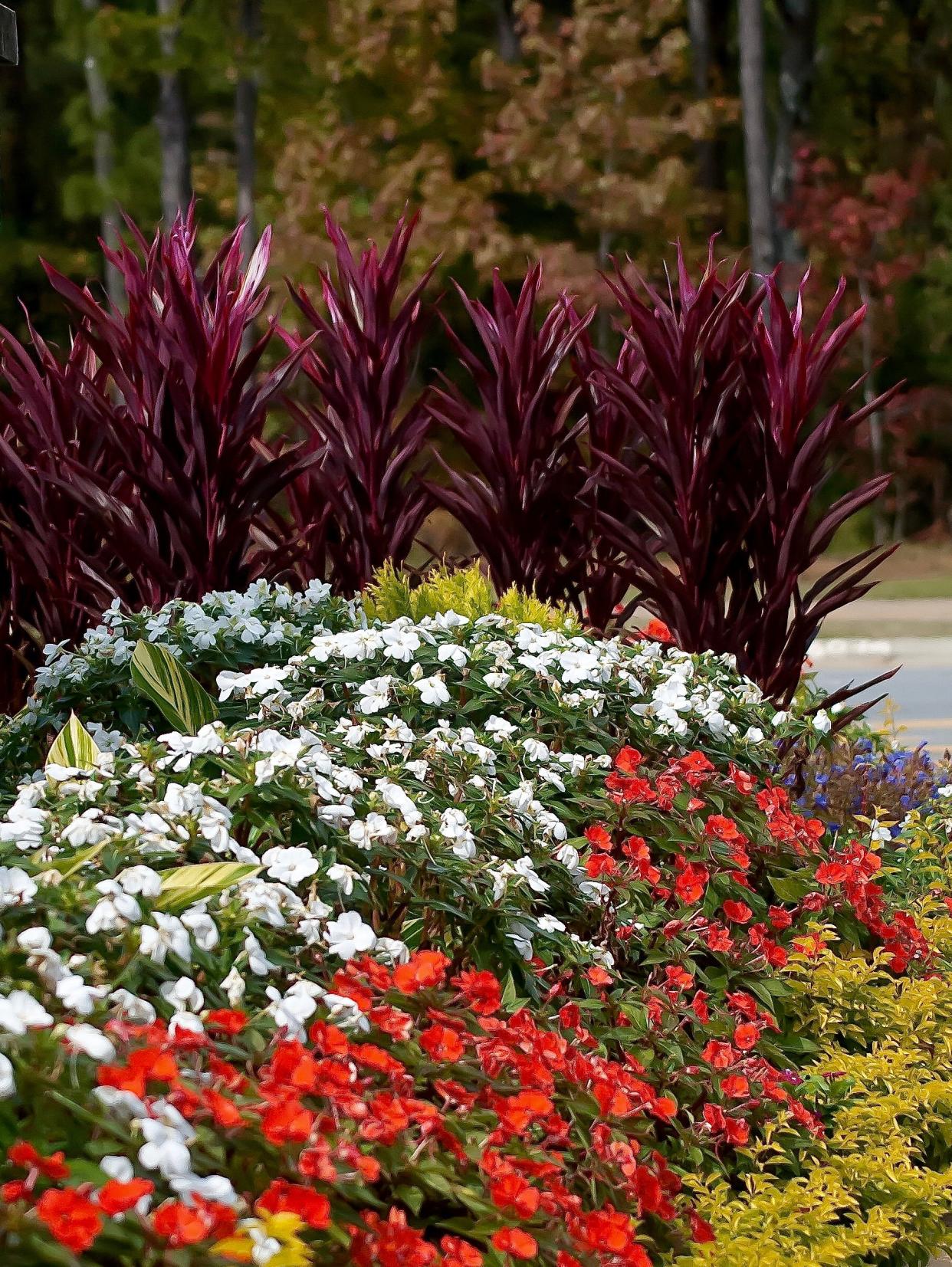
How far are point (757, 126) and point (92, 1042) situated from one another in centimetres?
2123

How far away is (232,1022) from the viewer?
7.38ft

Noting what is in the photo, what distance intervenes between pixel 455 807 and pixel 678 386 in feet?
6.19

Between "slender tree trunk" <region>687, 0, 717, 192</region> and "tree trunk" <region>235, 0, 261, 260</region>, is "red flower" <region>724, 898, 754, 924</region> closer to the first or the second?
"tree trunk" <region>235, 0, 261, 260</region>

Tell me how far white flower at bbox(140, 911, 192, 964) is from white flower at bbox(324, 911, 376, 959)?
0.84 feet

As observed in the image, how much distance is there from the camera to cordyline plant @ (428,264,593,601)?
201 inches

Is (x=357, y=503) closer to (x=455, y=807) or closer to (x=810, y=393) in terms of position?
(x=810, y=393)

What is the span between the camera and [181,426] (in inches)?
182

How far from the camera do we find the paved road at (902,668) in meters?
12.2

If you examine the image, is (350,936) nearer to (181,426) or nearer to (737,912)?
(737,912)

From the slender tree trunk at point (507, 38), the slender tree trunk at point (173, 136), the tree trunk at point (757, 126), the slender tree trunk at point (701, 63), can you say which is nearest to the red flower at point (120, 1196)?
the tree trunk at point (757, 126)

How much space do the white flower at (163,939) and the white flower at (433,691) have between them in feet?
4.67

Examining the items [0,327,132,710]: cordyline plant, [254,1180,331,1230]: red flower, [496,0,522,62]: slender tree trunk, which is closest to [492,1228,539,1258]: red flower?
[254,1180,331,1230]: red flower

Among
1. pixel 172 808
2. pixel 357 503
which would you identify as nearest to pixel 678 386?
pixel 357 503

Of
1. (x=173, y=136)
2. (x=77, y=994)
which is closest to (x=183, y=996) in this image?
(x=77, y=994)
